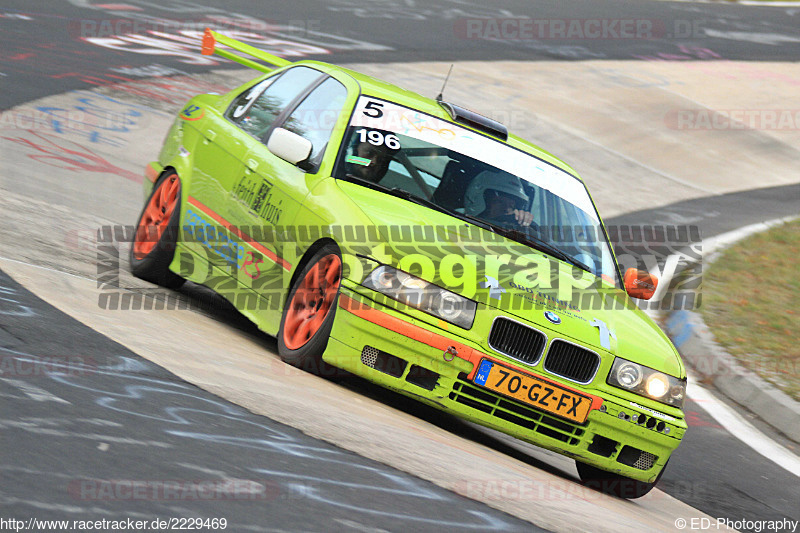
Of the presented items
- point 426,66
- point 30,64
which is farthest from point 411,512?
point 426,66

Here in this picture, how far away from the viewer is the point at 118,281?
7.48 m

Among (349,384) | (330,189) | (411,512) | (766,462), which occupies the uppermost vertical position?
(330,189)

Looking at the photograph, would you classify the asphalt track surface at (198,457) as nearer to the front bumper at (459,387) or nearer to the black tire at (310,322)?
the black tire at (310,322)

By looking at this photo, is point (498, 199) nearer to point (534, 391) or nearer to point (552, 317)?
point (552, 317)

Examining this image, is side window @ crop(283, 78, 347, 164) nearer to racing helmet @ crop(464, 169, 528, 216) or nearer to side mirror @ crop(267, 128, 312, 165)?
side mirror @ crop(267, 128, 312, 165)

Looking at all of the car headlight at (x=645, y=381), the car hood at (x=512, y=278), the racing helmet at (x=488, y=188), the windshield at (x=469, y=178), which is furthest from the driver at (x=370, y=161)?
the car headlight at (x=645, y=381)

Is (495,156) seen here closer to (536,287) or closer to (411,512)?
(536,287)

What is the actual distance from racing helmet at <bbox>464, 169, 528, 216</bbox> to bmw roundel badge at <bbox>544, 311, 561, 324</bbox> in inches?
40.5

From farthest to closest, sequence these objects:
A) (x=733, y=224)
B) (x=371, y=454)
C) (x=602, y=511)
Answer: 1. (x=733, y=224)
2. (x=602, y=511)
3. (x=371, y=454)

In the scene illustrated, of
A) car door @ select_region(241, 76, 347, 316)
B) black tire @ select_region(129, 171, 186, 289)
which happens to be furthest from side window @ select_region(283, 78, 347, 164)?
black tire @ select_region(129, 171, 186, 289)

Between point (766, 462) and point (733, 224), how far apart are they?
899 centimetres

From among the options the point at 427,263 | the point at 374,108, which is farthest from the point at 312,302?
the point at 374,108

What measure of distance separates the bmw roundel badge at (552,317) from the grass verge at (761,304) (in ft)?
11.7

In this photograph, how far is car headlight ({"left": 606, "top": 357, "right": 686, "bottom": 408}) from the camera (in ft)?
18.9
